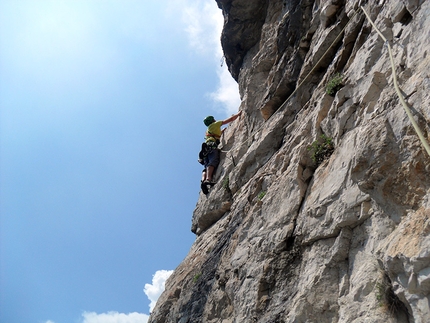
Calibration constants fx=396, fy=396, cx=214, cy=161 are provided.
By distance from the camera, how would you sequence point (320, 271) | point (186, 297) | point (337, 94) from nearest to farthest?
point (320, 271), point (337, 94), point (186, 297)

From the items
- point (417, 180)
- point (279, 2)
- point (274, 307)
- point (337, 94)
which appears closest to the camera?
point (417, 180)

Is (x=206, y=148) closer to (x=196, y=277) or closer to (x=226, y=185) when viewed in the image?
(x=226, y=185)

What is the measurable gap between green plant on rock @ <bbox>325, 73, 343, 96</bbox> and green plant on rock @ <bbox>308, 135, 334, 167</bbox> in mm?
919

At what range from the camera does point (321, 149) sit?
696cm

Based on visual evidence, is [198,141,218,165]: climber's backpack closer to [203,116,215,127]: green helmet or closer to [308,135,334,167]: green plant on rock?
[203,116,215,127]: green helmet

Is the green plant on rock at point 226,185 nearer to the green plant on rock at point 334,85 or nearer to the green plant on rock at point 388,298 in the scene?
the green plant on rock at point 334,85

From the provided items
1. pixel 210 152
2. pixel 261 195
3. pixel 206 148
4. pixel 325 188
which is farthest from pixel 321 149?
pixel 206 148

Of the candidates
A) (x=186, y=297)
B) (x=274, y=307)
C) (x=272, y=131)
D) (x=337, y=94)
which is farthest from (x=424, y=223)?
(x=186, y=297)

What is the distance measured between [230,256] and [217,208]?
3608 millimetres

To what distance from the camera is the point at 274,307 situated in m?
6.12

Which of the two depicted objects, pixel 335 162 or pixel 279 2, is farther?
pixel 279 2

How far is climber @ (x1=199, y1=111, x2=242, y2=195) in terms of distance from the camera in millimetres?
13422

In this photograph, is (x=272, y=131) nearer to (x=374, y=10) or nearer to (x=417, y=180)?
(x=374, y=10)

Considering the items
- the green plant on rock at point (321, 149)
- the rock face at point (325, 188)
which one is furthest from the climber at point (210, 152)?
the green plant on rock at point (321, 149)
